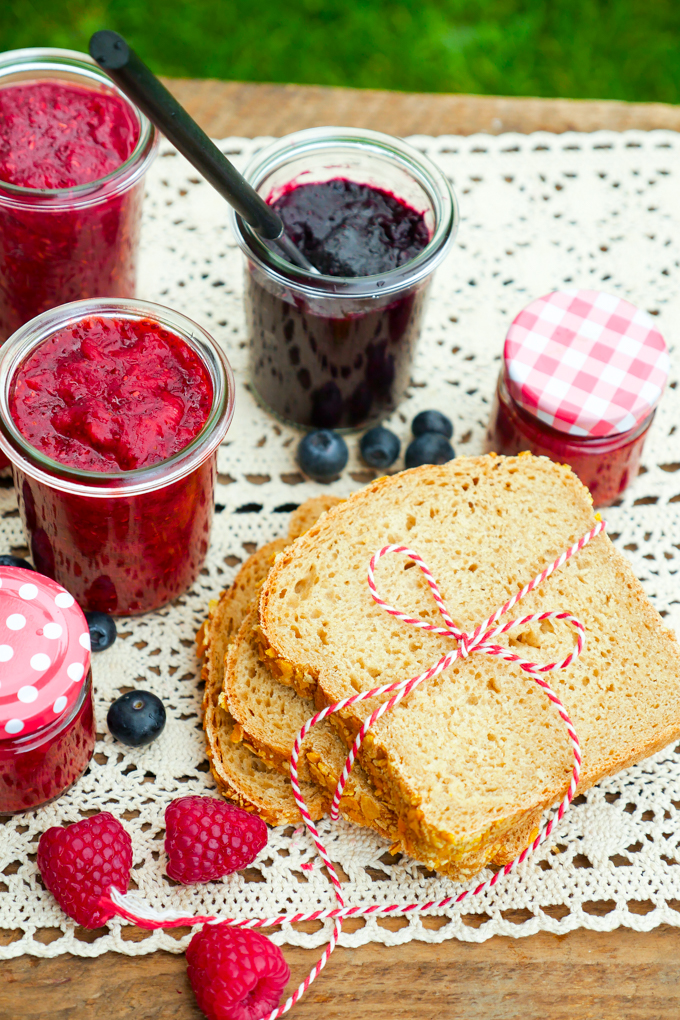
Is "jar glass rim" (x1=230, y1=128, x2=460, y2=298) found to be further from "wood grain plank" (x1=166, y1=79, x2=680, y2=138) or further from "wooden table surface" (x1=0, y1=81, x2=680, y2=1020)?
"wooden table surface" (x1=0, y1=81, x2=680, y2=1020)

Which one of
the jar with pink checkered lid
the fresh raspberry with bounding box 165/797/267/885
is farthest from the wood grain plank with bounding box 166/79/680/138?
the fresh raspberry with bounding box 165/797/267/885

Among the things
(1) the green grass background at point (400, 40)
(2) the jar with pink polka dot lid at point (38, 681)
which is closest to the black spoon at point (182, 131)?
(2) the jar with pink polka dot lid at point (38, 681)

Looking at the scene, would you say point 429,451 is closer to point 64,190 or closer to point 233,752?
point 233,752

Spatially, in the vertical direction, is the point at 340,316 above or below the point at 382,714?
above

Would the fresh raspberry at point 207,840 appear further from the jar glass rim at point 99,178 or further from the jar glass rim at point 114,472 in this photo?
the jar glass rim at point 99,178

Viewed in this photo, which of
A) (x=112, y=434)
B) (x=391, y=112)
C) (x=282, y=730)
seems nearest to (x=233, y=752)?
(x=282, y=730)

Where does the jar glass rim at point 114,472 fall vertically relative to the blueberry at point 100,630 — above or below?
above
